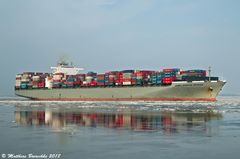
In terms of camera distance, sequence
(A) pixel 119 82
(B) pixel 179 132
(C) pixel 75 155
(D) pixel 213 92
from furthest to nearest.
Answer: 1. (A) pixel 119 82
2. (D) pixel 213 92
3. (B) pixel 179 132
4. (C) pixel 75 155

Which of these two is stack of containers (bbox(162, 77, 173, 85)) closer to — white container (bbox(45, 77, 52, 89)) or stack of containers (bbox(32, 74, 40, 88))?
white container (bbox(45, 77, 52, 89))

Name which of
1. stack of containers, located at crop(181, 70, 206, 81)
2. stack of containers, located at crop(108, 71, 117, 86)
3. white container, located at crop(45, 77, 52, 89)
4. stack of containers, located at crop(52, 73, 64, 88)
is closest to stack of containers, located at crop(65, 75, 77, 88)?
stack of containers, located at crop(52, 73, 64, 88)

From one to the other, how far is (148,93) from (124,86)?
26.0 feet

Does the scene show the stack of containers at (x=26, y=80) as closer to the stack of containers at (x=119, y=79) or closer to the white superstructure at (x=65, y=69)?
the white superstructure at (x=65, y=69)

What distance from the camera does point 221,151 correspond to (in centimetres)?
1440

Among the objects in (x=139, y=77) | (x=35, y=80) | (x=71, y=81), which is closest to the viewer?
(x=139, y=77)

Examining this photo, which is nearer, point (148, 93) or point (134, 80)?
point (148, 93)

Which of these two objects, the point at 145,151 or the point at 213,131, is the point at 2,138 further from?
the point at 213,131

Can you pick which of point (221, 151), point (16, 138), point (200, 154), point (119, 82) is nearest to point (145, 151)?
point (200, 154)

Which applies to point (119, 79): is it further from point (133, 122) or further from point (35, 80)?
point (133, 122)

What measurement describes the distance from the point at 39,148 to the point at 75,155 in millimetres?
2204

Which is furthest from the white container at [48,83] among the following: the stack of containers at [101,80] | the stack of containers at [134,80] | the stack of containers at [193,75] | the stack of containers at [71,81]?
the stack of containers at [193,75]

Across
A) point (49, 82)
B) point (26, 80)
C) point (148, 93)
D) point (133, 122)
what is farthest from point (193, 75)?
point (26, 80)

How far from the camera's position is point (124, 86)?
78.8m
